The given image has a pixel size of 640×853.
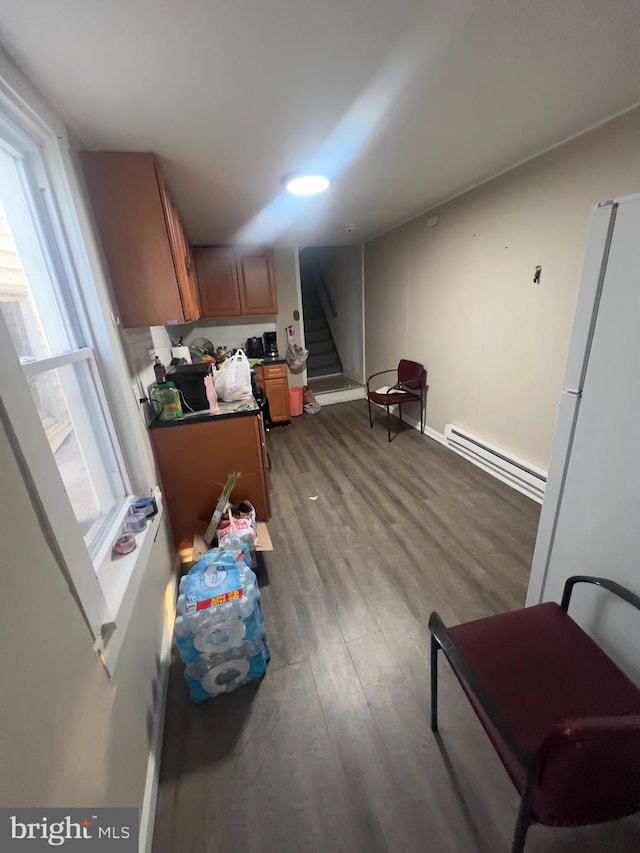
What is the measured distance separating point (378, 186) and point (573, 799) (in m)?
2.98

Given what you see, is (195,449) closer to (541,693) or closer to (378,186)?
(541,693)

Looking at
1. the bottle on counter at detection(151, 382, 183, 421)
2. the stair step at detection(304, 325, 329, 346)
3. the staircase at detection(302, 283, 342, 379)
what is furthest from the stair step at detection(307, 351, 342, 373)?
the bottle on counter at detection(151, 382, 183, 421)

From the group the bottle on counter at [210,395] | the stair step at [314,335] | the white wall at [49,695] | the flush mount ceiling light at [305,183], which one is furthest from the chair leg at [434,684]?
the stair step at [314,335]

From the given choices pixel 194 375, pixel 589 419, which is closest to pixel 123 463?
pixel 194 375

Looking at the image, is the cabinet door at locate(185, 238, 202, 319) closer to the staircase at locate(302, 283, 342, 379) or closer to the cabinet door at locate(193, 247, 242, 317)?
the cabinet door at locate(193, 247, 242, 317)

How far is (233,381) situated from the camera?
235 centimetres

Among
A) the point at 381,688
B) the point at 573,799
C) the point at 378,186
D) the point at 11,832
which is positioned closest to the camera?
the point at 11,832

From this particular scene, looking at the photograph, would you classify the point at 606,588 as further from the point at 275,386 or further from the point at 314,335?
the point at 314,335

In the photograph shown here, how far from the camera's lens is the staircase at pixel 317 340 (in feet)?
19.6

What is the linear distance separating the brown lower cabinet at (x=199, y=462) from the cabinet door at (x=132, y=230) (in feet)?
2.23

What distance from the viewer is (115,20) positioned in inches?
33.7

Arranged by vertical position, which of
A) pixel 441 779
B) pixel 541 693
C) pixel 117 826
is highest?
pixel 541 693

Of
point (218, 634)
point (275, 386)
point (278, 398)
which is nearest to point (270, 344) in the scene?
point (275, 386)

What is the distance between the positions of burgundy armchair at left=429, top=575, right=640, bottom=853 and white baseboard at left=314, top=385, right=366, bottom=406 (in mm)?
4072
